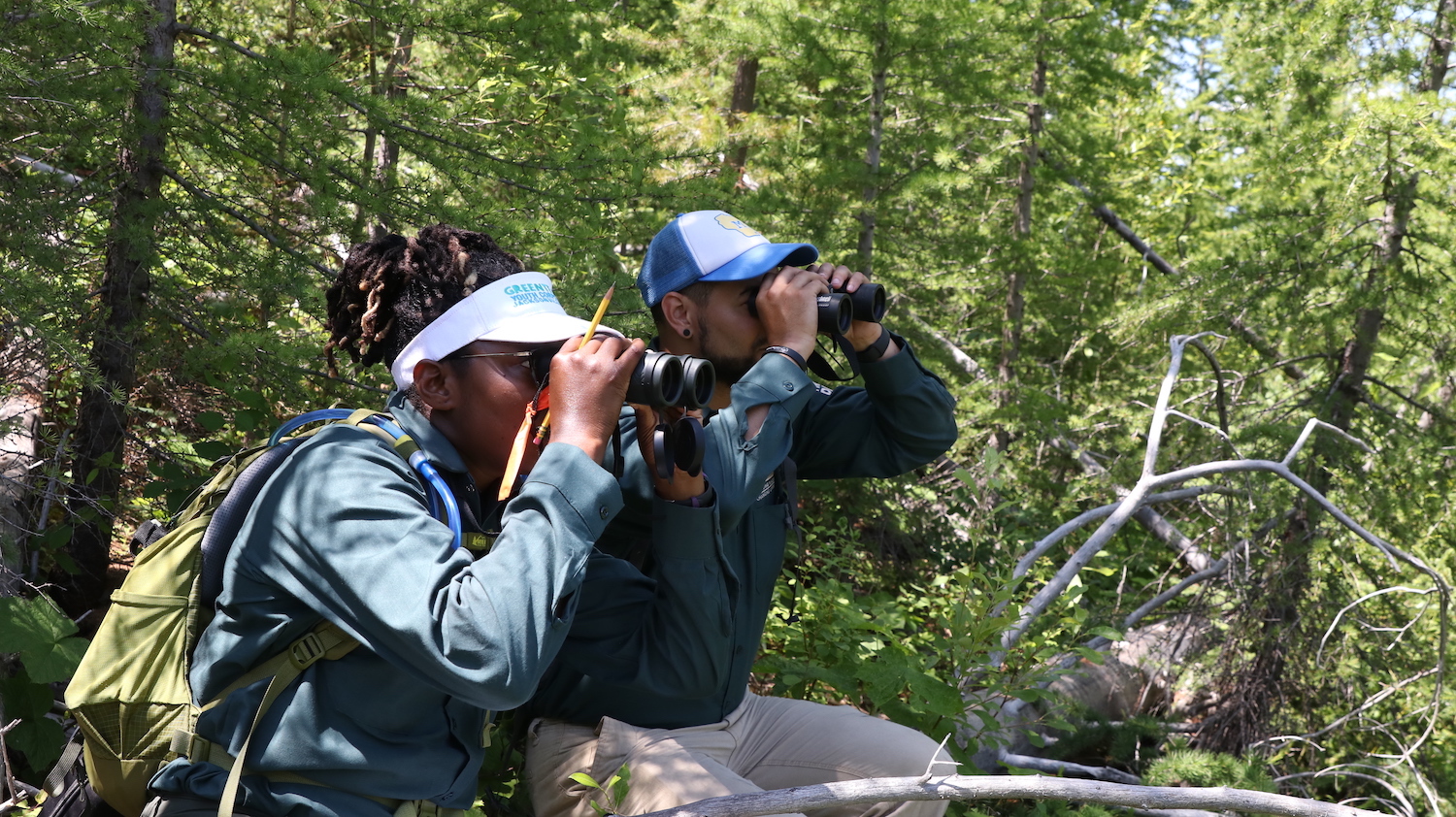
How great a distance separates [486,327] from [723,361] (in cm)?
89

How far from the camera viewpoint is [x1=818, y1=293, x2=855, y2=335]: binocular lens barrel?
276 cm

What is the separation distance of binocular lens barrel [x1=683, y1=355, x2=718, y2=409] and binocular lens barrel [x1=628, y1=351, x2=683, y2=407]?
0.16 feet

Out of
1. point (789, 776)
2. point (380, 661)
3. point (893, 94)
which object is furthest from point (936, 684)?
point (893, 94)

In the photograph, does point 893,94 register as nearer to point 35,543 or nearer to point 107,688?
A: point 35,543

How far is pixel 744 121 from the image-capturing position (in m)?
7.32

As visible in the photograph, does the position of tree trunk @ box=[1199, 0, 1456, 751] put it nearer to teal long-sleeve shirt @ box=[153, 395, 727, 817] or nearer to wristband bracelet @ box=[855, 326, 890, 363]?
wristband bracelet @ box=[855, 326, 890, 363]

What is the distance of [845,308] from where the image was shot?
2805mm

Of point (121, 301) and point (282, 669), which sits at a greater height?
point (282, 669)

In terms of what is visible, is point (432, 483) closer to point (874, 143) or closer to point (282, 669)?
point (282, 669)

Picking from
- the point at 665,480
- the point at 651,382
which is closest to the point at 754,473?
the point at 665,480

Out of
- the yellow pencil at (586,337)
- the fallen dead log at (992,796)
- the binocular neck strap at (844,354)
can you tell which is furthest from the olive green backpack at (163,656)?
the binocular neck strap at (844,354)

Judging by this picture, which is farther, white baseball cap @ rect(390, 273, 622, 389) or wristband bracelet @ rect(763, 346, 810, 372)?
wristband bracelet @ rect(763, 346, 810, 372)

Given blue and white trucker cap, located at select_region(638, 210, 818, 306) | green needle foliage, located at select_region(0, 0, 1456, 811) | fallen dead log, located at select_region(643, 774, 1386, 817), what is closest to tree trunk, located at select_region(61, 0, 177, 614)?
green needle foliage, located at select_region(0, 0, 1456, 811)

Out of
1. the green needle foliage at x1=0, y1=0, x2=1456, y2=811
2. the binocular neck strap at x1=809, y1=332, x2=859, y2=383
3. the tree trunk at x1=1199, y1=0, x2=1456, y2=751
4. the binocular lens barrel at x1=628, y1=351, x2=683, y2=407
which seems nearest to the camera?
the binocular lens barrel at x1=628, y1=351, x2=683, y2=407
